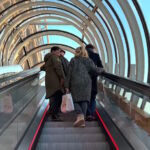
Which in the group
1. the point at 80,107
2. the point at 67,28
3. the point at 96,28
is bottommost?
the point at 80,107

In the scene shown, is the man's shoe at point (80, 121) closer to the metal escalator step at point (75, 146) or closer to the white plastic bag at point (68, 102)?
the white plastic bag at point (68, 102)

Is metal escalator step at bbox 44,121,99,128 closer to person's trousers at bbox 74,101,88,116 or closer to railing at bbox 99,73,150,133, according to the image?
person's trousers at bbox 74,101,88,116

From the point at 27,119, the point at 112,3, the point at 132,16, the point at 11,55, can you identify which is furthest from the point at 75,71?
the point at 11,55

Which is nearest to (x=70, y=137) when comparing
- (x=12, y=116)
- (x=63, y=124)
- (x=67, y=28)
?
(x=63, y=124)

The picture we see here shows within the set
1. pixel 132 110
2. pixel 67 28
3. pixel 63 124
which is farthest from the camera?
pixel 67 28

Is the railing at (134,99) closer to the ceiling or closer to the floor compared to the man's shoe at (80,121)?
closer to the ceiling

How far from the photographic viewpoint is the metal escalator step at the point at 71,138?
5422 millimetres

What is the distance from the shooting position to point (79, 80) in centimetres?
582

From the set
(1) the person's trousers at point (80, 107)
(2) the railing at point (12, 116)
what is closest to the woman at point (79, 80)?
(1) the person's trousers at point (80, 107)

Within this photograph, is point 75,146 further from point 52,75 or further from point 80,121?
point 52,75

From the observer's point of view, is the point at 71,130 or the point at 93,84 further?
the point at 93,84

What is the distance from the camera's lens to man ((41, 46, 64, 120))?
648 centimetres

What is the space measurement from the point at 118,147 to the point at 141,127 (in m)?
0.69

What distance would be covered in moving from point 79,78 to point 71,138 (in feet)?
3.85
